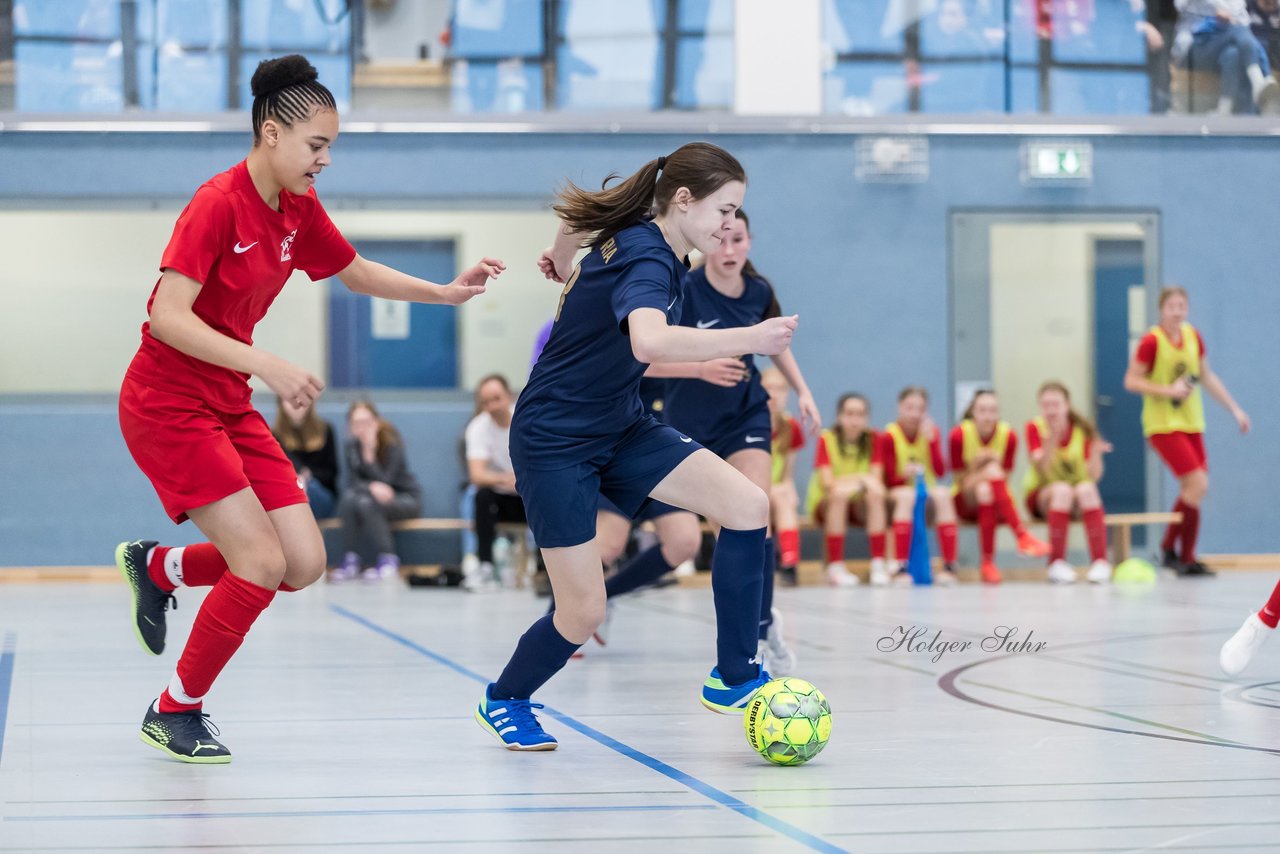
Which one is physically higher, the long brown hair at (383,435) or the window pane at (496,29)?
the window pane at (496,29)

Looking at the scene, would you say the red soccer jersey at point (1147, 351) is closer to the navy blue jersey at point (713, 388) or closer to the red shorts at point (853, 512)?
the red shorts at point (853, 512)

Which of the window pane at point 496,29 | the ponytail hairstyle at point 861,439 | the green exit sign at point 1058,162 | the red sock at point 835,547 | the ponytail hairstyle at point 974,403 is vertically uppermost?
the window pane at point 496,29

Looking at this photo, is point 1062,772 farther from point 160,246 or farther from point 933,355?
point 160,246

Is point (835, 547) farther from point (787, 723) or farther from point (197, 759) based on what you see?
point (197, 759)

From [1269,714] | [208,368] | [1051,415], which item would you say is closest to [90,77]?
[1051,415]

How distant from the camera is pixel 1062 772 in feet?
12.4

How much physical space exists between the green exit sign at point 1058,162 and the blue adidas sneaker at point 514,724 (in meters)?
9.43

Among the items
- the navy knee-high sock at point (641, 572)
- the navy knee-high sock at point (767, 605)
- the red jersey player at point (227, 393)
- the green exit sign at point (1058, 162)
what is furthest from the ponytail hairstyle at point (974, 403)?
the red jersey player at point (227, 393)

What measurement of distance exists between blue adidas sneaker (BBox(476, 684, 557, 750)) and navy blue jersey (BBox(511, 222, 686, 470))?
0.68 metres

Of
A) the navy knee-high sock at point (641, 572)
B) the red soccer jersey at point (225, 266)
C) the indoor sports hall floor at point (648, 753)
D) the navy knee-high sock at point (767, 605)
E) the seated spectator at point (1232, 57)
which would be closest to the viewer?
the indoor sports hall floor at point (648, 753)

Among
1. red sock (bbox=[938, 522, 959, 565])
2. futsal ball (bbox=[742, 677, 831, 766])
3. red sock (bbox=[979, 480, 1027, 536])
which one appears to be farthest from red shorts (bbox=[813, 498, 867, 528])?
futsal ball (bbox=[742, 677, 831, 766])

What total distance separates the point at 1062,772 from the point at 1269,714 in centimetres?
125

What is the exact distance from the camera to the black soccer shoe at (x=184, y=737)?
A: 13.2 ft

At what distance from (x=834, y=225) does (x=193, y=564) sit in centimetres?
884
